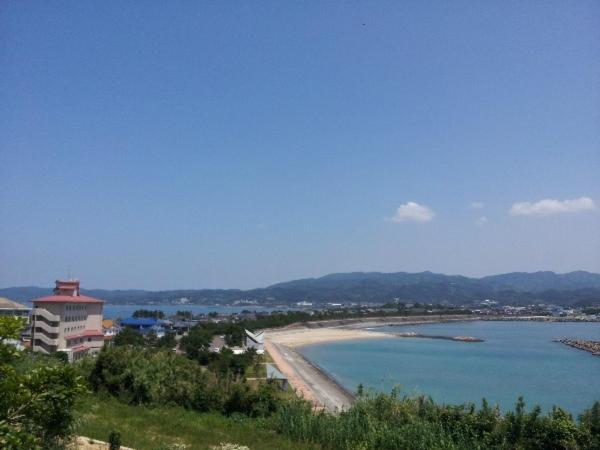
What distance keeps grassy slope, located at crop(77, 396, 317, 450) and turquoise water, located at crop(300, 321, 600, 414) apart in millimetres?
9622

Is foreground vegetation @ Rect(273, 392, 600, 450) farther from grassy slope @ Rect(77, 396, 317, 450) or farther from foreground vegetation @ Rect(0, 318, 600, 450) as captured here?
grassy slope @ Rect(77, 396, 317, 450)

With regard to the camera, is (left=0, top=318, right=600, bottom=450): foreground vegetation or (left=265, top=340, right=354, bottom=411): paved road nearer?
(left=0, top=318, right=600, bottom=450): foreground vegetation

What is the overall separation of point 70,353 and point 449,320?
→ 307ft

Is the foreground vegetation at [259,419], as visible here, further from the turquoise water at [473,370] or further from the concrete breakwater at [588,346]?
the concrete breakwater at [588,346]

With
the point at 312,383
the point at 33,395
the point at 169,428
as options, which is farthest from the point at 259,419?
the point at 312,383

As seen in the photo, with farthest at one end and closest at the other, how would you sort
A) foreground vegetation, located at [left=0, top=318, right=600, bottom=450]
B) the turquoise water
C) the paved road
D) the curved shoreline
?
the turquoise water
the curved shoreline
the paved road
foreground vegetation, located at [left=0, top=318, right=600, bottom=450]

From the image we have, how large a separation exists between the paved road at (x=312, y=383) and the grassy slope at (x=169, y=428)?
786 cm

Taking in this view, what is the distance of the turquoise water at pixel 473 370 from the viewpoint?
2741 cm

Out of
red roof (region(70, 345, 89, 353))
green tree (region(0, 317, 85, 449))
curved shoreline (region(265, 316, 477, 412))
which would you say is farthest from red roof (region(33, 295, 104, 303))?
green tree (region(0, 317, 85, 449))

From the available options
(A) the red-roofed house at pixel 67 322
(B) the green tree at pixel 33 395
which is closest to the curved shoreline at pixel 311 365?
→ (B) the green tree at pixel 33 395

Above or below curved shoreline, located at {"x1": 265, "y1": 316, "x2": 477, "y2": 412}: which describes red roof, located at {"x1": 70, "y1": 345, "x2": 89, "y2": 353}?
above

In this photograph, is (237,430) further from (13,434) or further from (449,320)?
(449,320)

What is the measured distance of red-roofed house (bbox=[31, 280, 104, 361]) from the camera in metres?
27.1

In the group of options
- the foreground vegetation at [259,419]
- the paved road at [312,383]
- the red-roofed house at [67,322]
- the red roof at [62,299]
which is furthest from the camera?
the red roof at [62,299]
